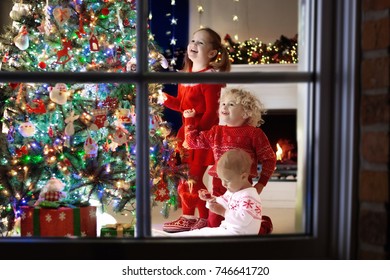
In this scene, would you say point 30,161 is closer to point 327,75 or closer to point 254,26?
point 327,75

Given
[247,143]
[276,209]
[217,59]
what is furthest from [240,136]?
[276,209]

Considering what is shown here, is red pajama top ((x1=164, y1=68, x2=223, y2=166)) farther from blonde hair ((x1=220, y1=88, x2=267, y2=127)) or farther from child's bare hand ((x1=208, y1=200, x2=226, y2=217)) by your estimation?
child's bare hand ((x1=208, y1=200, x2=226, y2=217))

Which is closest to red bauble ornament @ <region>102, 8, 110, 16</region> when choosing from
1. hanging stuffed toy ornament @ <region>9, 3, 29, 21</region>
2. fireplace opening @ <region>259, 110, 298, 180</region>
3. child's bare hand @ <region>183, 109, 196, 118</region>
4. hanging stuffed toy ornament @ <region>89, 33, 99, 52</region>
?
hanging stuffed toy ornament @ <region>89, 33, 99, 52</region>

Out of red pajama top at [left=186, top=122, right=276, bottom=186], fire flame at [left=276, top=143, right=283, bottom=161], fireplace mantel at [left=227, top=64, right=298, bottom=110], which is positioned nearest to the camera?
red pajama top at [left=186, top=122, right=276, bottom=186]

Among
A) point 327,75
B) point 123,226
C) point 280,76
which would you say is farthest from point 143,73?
point 123,226

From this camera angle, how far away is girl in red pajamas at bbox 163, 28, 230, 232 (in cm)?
316

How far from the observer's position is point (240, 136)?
2.77 m

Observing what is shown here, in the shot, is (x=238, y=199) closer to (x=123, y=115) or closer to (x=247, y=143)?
(x=247, y=143)

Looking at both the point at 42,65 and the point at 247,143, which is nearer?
the point at 247,143

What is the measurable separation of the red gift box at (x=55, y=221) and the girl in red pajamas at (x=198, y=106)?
699 millimetres

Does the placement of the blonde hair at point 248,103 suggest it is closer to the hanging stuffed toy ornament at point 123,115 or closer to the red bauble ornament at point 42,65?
the hanging stuffed toy ornament at point 123,115

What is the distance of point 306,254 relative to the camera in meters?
1.18

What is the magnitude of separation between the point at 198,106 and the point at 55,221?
3.78 ft

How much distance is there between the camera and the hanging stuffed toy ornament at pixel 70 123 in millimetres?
3051
